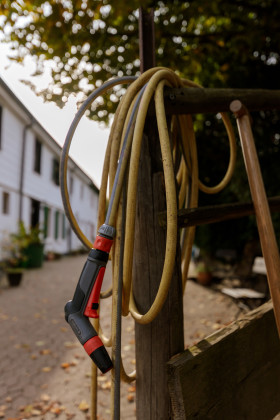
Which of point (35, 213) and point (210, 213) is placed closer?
point (210, 213)

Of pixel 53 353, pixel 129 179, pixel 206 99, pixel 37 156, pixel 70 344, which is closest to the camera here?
pixel 129 179

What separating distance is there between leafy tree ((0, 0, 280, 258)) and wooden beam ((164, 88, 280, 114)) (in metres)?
1.83

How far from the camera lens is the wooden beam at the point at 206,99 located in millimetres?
1343

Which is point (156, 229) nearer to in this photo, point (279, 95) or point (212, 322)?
point (279, 95)

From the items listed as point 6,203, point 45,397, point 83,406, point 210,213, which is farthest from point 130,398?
point 6,203

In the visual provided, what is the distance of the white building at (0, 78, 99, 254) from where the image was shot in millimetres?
10711

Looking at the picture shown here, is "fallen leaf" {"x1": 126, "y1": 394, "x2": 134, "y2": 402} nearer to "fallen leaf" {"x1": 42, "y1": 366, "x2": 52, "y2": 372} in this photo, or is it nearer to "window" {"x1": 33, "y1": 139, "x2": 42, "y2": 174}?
"fallen leaf" {"x1": 42, "y1": 366, "x2": 52, "y2": 372}

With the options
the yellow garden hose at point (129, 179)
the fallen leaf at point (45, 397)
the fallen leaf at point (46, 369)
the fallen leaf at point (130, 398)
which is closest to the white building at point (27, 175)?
the fallen leaf at point (46, 369)

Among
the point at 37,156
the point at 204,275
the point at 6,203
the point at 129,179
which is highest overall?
the point at 37,156

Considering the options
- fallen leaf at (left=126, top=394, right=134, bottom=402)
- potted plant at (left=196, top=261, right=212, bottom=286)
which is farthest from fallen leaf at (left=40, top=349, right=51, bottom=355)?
potted plant at (left=196, top=261, right=212, bottom=286)

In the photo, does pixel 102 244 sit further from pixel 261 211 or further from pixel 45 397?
pixel 45 397

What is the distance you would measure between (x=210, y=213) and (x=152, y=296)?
0.39 m

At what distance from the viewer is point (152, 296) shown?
1269mm

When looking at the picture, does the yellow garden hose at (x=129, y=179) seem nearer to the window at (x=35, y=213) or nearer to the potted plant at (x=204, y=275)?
the potted plant at (x=204, y=275)
